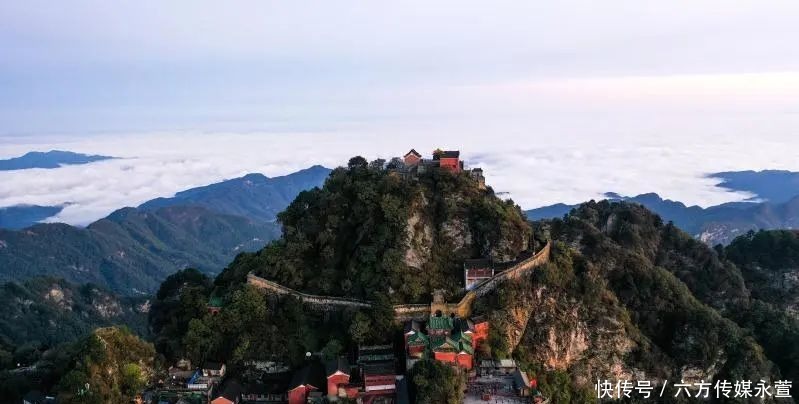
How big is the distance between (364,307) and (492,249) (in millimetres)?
10436

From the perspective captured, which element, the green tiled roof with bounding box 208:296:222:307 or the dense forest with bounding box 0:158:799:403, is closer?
the dense forest with bounding box 0:158:799:403

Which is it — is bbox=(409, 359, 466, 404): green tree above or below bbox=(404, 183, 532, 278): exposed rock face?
below

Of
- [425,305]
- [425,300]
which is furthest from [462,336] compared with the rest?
[425,300]

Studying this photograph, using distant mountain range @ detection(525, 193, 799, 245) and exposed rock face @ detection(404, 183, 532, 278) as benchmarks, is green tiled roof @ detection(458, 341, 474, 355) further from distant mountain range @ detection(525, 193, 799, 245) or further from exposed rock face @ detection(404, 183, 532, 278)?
distant mountain range @ detection(525, 193, 799, 245)

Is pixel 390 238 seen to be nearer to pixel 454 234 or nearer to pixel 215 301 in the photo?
pixel 454 234

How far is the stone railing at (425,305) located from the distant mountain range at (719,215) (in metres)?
81.4

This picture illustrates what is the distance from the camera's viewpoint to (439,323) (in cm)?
3922

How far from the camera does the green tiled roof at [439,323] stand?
38903mm

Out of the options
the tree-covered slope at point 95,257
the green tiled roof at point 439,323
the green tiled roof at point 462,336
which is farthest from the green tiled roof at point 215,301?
the tree-covered slope at point 95,257

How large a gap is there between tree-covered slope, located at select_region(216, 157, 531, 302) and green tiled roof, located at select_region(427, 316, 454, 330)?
3123 millimetres

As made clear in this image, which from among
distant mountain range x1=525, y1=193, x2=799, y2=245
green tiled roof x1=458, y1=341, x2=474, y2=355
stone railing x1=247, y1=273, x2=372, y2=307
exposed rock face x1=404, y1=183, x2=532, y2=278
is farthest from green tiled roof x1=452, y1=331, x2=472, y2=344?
distant mountain range x1=525, y1=193, x2=799, y2=245

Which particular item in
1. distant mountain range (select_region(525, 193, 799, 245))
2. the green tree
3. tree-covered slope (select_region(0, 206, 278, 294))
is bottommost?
tree-covered slope (select_region(0, 206, 278, 294))

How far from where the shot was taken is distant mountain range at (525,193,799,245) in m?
124

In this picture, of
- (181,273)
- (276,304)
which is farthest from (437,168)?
(181,273)
